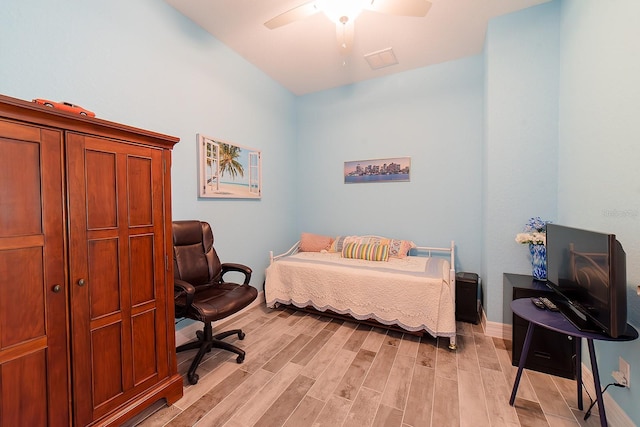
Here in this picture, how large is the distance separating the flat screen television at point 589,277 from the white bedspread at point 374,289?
2.70ft

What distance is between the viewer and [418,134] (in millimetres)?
3414

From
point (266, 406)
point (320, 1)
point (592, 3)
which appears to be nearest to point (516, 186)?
point (592, 3)

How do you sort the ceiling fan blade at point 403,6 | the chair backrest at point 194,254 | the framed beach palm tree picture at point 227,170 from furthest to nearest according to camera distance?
the framed beach palm tree picture at point 227,170, the chair backrest at point 194,254, the ceiling fan blade at point 403,6

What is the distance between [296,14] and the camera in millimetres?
1957

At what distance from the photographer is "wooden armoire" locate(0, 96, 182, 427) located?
1.07 m

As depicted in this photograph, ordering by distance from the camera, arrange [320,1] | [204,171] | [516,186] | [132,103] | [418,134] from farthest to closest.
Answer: [418,134] → [204,171] → [516,186] → [132,103] → [320,1]

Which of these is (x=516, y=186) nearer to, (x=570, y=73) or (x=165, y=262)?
(x=570, y=73)

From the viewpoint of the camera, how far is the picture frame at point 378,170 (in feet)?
11.5

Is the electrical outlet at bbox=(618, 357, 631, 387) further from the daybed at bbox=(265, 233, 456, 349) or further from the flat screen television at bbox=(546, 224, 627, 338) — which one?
the daybed at bbox=(265, 233, 456, 349)

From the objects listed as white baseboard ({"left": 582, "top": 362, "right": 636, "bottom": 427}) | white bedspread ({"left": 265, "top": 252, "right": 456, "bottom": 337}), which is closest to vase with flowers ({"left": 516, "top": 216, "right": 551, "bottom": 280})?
white bedspread ({"left": 265, "top": 252, "right": 456, "bottom": 337})

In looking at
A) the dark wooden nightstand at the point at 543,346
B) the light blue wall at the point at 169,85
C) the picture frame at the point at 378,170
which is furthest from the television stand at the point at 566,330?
the light blue wall at the point at 169,85

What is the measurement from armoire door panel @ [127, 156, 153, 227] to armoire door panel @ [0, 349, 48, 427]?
70cm

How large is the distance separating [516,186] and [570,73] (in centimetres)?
94

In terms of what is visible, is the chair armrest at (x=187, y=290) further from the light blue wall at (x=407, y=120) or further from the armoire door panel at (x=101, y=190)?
the light blue wall at (x=407, y=120)
